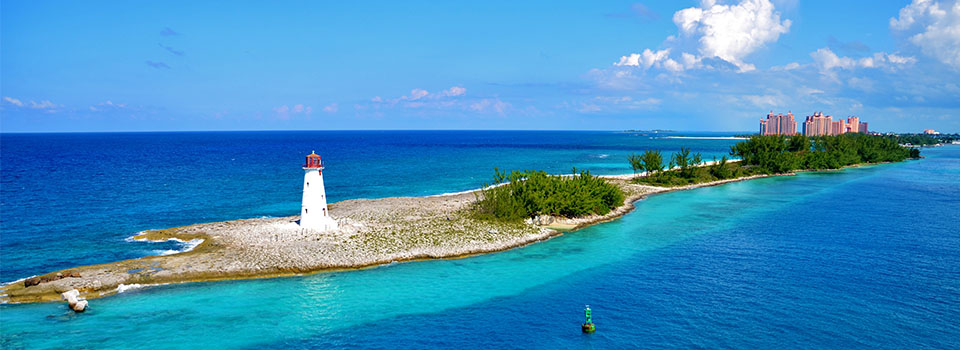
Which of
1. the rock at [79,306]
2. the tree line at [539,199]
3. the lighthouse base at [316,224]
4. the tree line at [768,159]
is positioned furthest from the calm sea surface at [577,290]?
the tree line at [768,159]

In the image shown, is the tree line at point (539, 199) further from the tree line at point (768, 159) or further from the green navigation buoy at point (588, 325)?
the tree line at point (768, 159)

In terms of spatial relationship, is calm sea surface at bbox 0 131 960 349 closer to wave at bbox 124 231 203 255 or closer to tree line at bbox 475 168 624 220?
wave at bbox 124 231 203 255

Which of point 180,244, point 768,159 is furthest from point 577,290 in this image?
point 768,159

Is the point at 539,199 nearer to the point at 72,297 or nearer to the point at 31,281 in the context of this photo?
the point at 72,297

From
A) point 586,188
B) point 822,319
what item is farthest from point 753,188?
point 822,319

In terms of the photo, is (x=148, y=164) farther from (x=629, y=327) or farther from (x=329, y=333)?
(x=629, y=327)

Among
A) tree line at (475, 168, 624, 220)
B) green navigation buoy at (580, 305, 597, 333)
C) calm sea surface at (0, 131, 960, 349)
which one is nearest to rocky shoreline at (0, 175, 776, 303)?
tree line at (475, 168, 624, 220)
